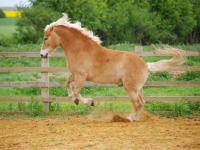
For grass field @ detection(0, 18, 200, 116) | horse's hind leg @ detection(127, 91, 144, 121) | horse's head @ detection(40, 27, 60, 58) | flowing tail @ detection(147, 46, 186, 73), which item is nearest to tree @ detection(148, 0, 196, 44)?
grass field @ detection(0, 18, 200, 116)

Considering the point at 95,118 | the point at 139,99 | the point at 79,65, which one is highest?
the point at 79,65

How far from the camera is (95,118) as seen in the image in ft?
32.6

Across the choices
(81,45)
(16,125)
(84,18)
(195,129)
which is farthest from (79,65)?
(84,18)

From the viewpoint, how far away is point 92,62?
29.8 feet

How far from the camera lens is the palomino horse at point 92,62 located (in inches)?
355

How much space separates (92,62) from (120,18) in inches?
926

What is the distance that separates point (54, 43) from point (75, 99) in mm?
1286

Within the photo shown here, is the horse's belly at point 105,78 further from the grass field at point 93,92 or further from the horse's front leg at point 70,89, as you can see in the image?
the grass field at point 93,92

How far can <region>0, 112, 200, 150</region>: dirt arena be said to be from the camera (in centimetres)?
653

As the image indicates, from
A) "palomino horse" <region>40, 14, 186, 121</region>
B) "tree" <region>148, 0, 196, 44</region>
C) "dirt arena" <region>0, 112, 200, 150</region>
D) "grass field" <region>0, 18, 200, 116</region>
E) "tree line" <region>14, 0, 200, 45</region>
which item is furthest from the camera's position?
"tree" <region>148, 0, 196, 44</region>

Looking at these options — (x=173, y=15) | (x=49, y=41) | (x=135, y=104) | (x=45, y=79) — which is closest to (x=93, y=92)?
(x=45, y=79)

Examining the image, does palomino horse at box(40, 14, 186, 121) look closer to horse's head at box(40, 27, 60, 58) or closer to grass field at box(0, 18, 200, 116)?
horse's head at box(40, 27, 60, 58)

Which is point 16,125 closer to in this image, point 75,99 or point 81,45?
point 75,99

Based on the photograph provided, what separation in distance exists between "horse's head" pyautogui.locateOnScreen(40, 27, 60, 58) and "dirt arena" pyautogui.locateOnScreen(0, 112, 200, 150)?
5.09ft
